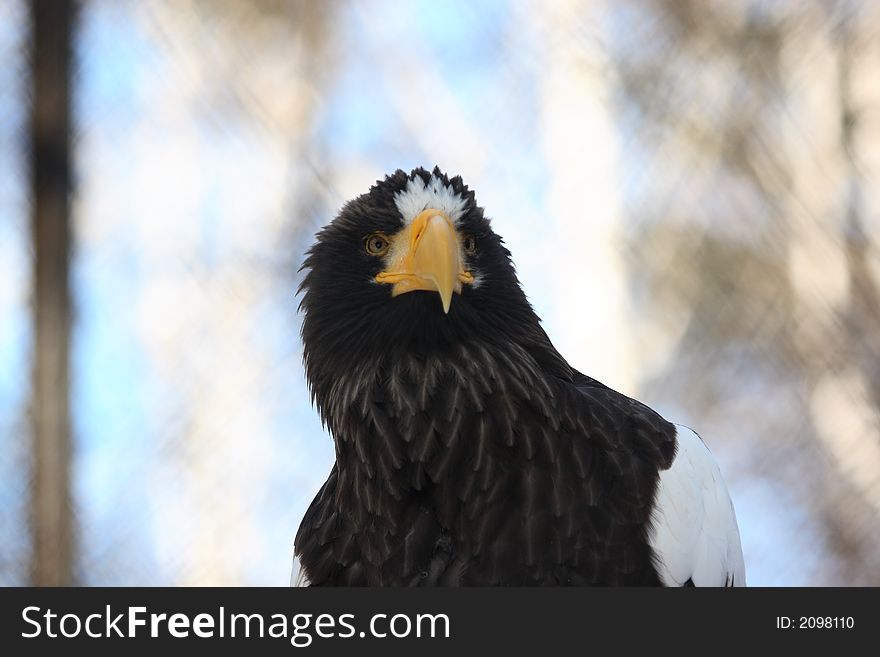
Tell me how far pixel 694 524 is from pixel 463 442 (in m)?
0.27

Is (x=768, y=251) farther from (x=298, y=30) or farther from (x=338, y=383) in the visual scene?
(x=338, y=383)

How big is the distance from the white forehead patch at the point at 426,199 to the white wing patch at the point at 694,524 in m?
0.36

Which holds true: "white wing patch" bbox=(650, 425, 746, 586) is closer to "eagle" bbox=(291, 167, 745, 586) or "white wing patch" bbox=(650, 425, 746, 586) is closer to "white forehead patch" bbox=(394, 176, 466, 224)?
"eagle" bbox=(291, 167, 745, 586)

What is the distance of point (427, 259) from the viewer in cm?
112

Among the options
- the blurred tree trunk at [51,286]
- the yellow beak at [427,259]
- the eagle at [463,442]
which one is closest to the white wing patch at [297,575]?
the eagle at [463,442]

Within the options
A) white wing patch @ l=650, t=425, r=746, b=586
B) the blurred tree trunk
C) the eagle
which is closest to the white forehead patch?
the eagle

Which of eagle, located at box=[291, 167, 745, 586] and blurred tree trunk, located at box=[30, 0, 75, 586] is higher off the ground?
blurred tree trunk, located at box=[30, 0, 75, 586]

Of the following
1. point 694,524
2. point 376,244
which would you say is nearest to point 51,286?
point 376,244

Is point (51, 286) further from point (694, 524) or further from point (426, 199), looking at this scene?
point (694, 524)

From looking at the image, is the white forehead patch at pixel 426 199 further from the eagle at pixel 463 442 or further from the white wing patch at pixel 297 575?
the white wing patch at pixel 297 575

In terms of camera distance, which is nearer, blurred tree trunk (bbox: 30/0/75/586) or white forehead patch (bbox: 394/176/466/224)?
white forehead patch (bbox: 394/176/466/224)

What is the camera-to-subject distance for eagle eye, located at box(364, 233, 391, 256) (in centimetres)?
119

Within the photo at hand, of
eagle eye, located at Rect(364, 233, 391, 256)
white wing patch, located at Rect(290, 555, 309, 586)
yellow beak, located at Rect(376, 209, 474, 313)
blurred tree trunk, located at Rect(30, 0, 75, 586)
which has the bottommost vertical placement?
white wing patch, located at Rect(290, 555, 309, 586)

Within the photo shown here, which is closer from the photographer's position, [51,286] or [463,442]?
[463,442]
